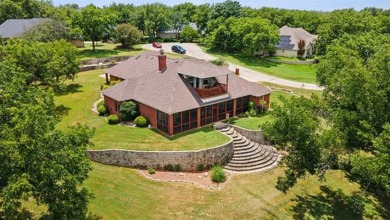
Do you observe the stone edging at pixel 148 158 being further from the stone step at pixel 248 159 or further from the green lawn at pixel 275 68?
the green lawn at pixel 275 68

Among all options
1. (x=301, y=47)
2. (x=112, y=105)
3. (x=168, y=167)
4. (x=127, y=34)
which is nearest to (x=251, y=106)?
(x=168, y=167)

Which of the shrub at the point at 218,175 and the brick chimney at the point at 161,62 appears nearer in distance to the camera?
the shrub at the point at 218,175

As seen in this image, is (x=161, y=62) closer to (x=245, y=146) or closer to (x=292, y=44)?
(x=245, y=146)

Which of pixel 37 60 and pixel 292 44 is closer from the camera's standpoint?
pixel 37 60

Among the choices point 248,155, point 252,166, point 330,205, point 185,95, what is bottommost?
point 330,205

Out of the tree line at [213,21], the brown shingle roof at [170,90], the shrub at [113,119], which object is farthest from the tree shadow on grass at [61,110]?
the tree line at [213,21]

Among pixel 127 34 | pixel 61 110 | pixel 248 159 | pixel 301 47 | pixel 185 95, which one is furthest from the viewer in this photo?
pixel 301 47

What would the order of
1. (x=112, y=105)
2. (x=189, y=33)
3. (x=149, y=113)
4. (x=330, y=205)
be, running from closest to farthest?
1. (x=330, y=205)
2. (x=149, y=113)
3. (x=112, y=105)
4. (x=189, y=33)
